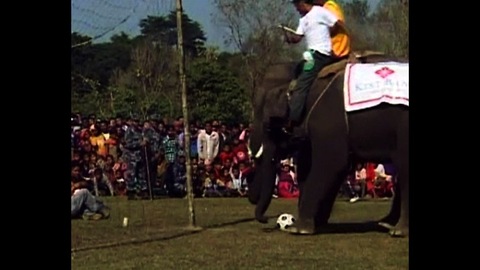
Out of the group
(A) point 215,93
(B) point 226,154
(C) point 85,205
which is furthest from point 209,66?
(C) point 85,205

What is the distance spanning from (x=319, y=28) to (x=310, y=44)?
0.16 meters

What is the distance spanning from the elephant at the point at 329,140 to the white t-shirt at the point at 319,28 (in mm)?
231

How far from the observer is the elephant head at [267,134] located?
10.4 meters

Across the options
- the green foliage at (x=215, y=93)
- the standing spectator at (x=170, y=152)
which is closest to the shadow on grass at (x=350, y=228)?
the standing spectator at (x=170, y=152)

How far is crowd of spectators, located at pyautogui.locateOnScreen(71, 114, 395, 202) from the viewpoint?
56.2 ft

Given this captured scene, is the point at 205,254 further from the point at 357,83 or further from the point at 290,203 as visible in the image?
the point at 290,203

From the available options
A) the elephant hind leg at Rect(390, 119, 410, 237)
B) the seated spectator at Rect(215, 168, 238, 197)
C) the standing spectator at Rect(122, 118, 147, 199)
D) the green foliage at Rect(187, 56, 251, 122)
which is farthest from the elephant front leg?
the green foliage at Rect(187, 56, 251, 122)

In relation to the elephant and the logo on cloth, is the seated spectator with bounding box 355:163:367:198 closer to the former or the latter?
A: the elephant

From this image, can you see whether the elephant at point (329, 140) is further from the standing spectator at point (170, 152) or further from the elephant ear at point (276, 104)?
the standing spectator at point (170, 152)

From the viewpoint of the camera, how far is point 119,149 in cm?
1756

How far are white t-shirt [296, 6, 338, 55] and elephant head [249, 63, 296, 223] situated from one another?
655 millimetres

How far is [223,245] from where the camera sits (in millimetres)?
8727

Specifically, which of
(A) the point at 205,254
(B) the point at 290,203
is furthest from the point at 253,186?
(B) the point at 290,203

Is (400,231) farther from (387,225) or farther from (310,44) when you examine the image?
(310,44)
